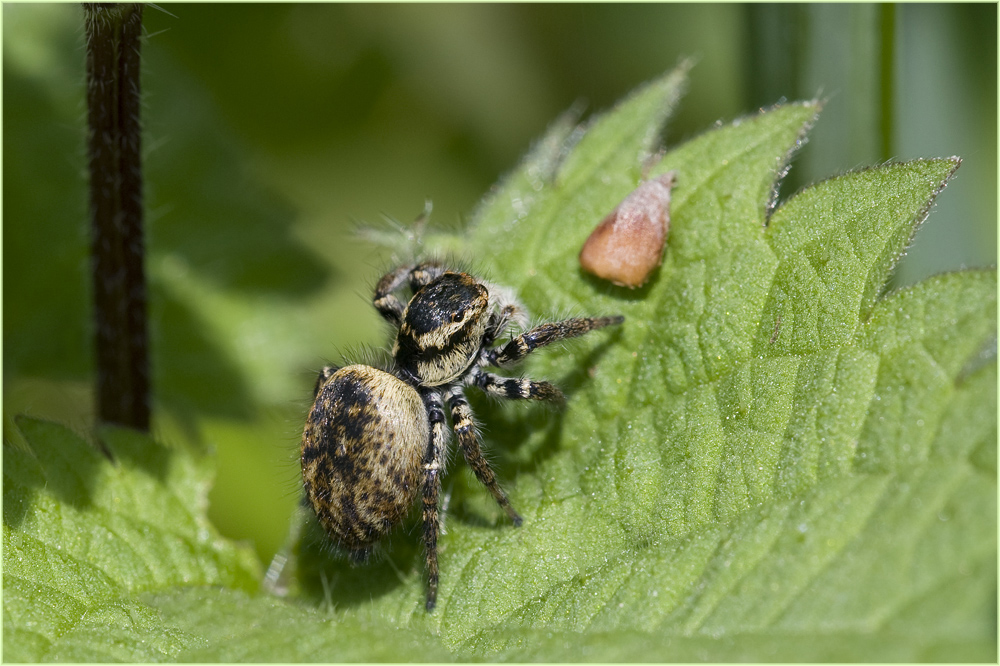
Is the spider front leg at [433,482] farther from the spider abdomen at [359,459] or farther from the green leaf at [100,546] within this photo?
the green leaf at [100,546]

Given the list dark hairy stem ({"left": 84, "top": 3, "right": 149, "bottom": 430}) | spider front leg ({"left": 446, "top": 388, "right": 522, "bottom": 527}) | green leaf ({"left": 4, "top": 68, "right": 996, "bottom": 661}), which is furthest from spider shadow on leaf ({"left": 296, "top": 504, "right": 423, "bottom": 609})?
dark hairy stem ({"left": 84, "top": 3, "right": 149, "bottom": 430})

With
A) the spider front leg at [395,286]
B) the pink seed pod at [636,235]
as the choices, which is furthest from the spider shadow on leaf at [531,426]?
the spider front leg at [395,286]

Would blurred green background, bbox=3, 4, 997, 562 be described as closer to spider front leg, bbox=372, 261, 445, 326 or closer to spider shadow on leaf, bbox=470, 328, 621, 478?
spider front leg, bbox=372, 261, 445, 326

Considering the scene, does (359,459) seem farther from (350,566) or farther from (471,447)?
(350,566)

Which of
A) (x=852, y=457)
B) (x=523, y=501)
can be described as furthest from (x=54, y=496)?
(x=852, y=457)

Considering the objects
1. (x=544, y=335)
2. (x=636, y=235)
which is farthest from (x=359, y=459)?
(x=636, y=235)

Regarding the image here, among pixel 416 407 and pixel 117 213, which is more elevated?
pixel 117 213

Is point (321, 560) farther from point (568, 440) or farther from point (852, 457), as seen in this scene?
point (852, 457)
